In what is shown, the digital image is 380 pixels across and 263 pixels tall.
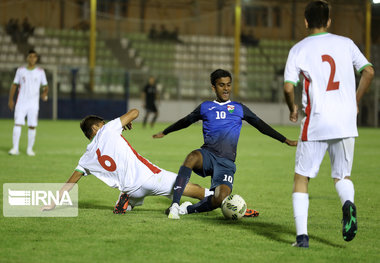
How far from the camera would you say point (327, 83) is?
16.2ft

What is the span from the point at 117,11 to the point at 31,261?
111 ft

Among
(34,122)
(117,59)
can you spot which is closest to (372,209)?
(34,122)

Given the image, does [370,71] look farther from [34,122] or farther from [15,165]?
[34,122]

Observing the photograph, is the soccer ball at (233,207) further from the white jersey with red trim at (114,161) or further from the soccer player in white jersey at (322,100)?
the soccer player in white jersey at (322,100)

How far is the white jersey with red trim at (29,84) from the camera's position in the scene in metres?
13.6

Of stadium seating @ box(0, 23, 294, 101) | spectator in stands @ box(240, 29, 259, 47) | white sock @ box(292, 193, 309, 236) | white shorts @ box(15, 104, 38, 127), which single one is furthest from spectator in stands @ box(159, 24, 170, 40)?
white sock @ box(292, 193, 309, 236)

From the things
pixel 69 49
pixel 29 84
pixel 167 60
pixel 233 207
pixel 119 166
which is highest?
pixel 69 49

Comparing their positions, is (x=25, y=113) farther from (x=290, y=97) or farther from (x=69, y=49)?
(x=69, y=49)

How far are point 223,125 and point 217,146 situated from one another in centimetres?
23

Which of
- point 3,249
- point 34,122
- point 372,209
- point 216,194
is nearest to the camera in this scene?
point 3,249

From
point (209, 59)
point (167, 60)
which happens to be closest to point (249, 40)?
point (209, 59)

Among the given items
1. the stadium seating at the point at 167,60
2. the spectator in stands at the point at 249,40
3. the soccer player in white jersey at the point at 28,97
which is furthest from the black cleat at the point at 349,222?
the spectator in stands at the point at 249,40

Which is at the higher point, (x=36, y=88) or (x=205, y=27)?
(x=205, y=27)

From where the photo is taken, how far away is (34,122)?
1357 cm
